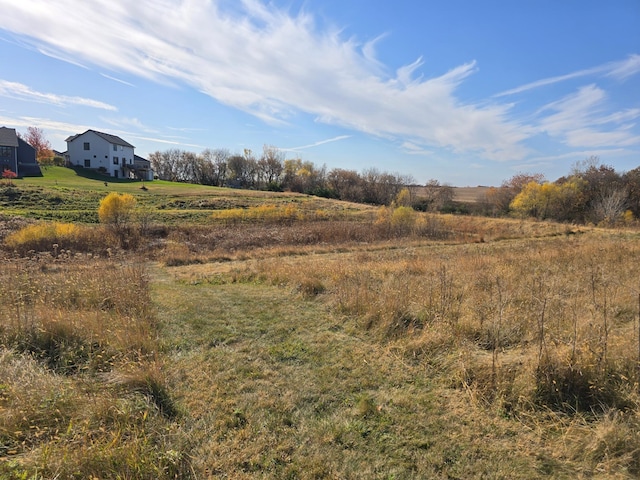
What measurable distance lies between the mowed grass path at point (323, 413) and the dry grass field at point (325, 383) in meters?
0.02

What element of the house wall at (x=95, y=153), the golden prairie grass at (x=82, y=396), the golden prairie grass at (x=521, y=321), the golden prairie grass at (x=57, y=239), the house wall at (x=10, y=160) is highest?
the house wall at (x=95, y=153)

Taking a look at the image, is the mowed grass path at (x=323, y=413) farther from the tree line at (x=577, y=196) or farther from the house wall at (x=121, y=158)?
the house wall at (x=121, y=158)

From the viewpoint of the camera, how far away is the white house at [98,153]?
63062 millimetres

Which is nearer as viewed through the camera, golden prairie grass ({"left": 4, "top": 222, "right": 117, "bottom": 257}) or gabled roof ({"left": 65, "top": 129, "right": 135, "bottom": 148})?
golden prairie grass ({"left": 4, "top": 222, "right": 117, "bottom": 257})

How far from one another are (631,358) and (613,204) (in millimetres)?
45728

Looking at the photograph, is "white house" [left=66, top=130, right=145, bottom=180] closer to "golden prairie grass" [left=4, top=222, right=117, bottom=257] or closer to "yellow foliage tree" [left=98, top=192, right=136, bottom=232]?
"yellow foliage tree" [left=98, top=192, right=136, bottom=232]

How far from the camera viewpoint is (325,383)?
13.5 ft

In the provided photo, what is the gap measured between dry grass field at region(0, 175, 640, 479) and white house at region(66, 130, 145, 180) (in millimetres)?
68044

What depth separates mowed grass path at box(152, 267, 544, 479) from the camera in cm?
285

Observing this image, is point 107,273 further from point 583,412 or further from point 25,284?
point 583,412

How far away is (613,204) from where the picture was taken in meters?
37.7

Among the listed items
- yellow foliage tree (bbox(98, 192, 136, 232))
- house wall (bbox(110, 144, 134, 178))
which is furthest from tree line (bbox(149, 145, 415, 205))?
yellow foliage tree (bbox(98, 192, 136, 232))

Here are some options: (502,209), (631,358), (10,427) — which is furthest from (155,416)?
(502,209)

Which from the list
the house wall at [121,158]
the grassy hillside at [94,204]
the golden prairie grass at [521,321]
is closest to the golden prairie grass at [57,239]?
the grassy hillside at [94,204]
